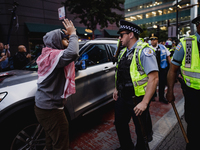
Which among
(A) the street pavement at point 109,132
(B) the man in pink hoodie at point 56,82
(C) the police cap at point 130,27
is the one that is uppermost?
(C) the police cap at point 130,27

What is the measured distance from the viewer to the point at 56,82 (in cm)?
172

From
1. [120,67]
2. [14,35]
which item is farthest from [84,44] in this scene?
[14,35]

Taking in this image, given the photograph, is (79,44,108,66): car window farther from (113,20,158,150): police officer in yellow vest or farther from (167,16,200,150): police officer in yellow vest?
(167,16,200,150): police officer in yellow vest

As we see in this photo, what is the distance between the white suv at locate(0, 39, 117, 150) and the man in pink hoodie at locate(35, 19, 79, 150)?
0.45 m

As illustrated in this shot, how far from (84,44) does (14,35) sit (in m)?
10.9

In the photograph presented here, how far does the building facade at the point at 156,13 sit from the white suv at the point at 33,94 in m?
45.4

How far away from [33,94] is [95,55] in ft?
5.99

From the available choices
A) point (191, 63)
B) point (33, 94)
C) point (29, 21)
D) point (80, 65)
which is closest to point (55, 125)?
point (33, 94)

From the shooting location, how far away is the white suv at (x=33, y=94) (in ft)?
6.30

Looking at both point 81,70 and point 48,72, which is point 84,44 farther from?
point 48,72

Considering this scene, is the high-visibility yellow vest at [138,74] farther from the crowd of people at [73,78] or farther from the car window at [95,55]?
the car window at [95,55]

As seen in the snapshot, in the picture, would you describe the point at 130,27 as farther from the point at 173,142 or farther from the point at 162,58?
the point at 162,58

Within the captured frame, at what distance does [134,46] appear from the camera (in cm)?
207

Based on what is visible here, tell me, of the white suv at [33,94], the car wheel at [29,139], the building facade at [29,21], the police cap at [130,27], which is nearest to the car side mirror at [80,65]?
the white suv at [33,94]
